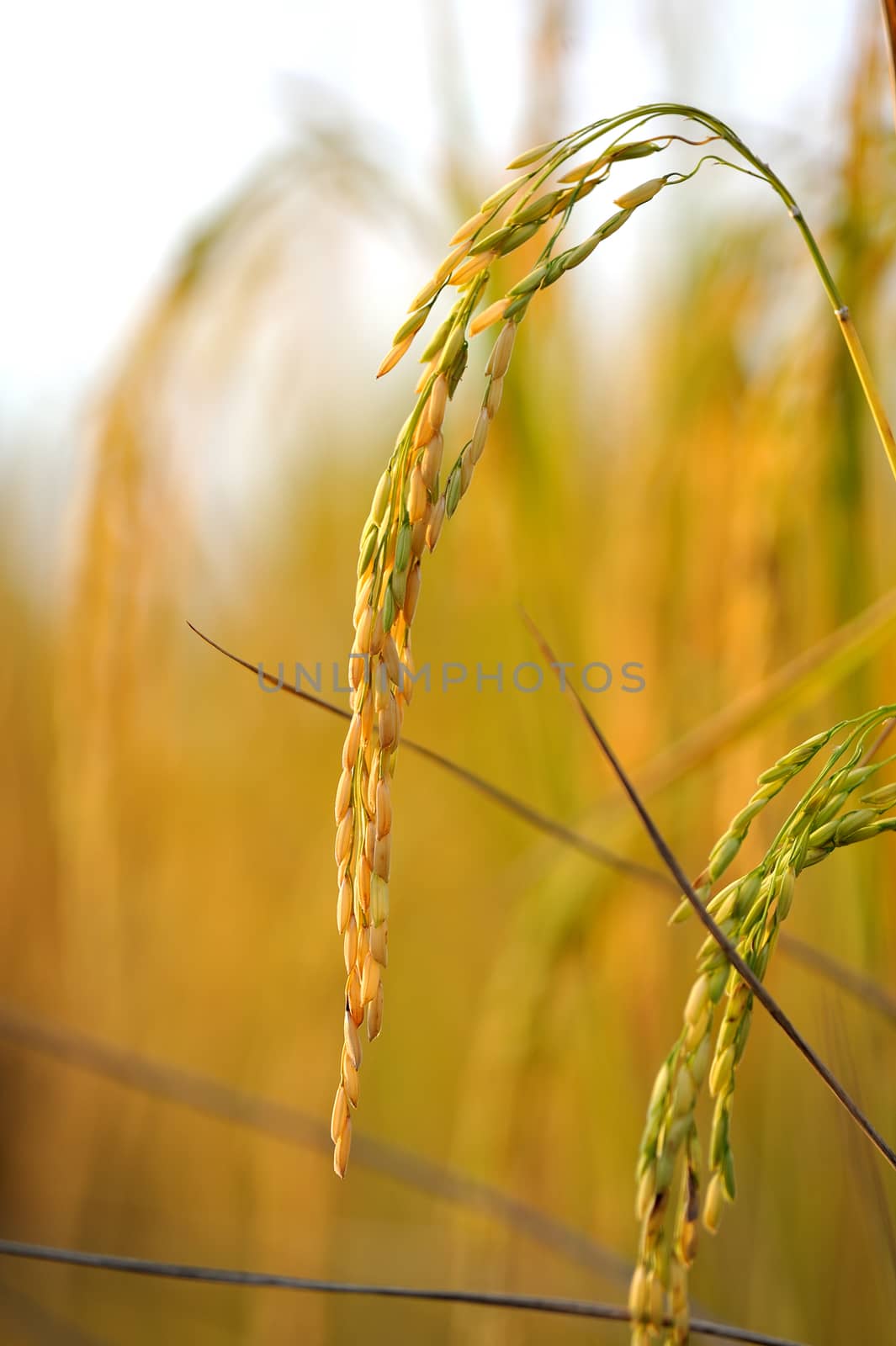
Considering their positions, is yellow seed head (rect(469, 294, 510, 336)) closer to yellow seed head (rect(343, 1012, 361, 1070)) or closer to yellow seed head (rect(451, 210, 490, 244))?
yellow seed head (rect(451, 210, 490, 244))

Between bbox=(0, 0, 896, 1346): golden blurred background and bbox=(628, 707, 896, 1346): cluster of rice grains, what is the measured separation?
0.13 metres

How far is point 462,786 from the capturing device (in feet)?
3.89

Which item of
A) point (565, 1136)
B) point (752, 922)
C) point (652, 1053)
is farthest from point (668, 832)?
point (752, 922)

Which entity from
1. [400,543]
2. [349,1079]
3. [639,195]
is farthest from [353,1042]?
[639,195]

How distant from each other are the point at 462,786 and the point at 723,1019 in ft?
3.05

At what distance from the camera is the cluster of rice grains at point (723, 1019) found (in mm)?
244

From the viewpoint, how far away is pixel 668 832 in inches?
27.1

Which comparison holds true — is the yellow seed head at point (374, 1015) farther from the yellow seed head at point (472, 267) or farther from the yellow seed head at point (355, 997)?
the yellow seed head at point (472, 267)

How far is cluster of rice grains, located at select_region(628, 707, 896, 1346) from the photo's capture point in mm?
244

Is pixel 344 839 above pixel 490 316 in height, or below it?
below

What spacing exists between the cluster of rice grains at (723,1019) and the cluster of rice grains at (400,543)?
0.25 feet

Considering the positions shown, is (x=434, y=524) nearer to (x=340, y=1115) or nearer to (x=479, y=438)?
(x=479, y=438)

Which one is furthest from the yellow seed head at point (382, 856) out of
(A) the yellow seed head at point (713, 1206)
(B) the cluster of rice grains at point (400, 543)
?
(A) the yellow seed head at point (713, 1206)

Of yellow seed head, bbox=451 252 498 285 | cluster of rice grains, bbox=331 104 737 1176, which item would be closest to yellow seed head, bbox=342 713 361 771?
cluster of rice grains, bbox=331 104 737 1176
